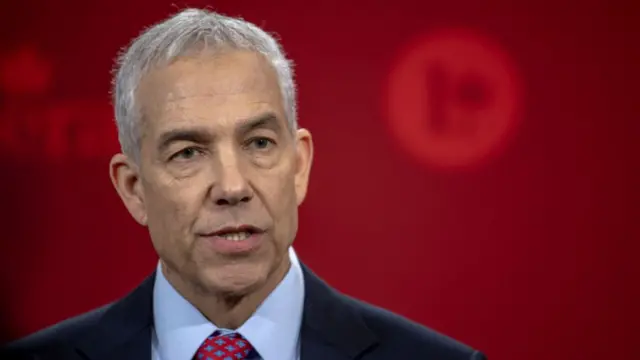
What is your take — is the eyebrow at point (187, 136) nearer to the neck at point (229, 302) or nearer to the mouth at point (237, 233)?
the mouth at point (237, 233)

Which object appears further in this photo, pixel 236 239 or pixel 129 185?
pixel 129 185

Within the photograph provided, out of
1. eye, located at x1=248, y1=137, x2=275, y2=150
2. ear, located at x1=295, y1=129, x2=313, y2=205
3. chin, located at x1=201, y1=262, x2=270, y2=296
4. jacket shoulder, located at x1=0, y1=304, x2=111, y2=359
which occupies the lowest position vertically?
jacket shoulder, located at x1=0, y1=304, x2=111, y2=359

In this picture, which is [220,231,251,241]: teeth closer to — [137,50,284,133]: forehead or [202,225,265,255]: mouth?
[202,225,265,255]: mouth

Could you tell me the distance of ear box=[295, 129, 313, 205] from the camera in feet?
7.30

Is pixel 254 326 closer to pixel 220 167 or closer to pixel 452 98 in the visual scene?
pixel 220 167

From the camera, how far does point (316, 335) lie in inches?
86.7

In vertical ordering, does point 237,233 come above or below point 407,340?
above

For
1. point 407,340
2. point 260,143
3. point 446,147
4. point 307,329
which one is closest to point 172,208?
point 260,143

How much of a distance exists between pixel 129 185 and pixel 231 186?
0.34 meters

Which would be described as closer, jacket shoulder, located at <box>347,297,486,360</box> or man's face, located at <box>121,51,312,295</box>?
man's face, located at <box>121,51,312,295</box>

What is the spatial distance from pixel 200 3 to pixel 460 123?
804 millimetres

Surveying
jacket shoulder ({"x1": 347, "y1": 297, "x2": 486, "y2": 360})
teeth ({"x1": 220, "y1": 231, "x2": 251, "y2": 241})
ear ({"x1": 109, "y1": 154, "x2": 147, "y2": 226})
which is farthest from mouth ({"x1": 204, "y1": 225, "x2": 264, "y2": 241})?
jacket shoulder ({"x1": 347, "y1": 297, "x2": 486, "y2": 360})

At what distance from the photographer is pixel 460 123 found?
9.61 feet

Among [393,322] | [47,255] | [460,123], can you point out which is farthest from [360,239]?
[47,255]
